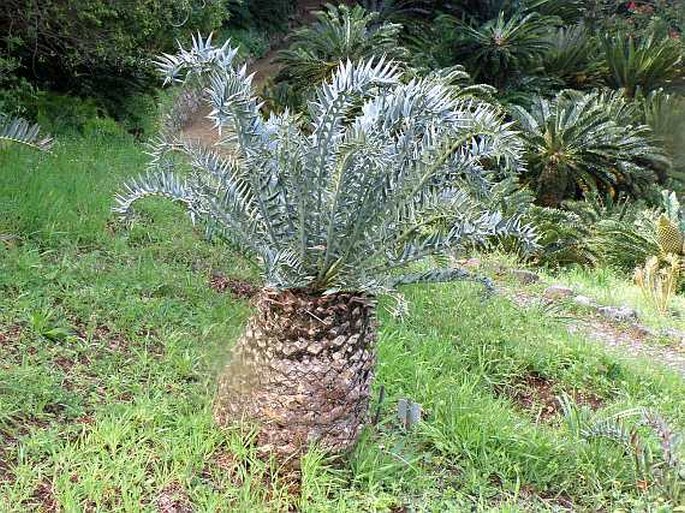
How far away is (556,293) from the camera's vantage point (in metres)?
6.11

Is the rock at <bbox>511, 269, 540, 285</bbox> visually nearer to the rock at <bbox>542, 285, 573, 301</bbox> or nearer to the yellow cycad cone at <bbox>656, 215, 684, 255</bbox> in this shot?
the rock at <bbox>542, 285, 573, 301</bbox>

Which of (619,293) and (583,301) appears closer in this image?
(583,301)

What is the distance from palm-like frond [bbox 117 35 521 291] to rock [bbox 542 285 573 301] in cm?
347

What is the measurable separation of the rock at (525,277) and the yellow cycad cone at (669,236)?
90.7 inches

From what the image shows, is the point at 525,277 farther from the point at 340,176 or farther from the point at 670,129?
the point at 670,129

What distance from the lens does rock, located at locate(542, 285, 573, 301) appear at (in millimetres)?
6055

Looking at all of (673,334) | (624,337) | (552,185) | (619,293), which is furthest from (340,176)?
(552,185)

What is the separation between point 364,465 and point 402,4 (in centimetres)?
1361

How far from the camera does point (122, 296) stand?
3.67 meters

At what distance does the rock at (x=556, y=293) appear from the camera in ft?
19.9

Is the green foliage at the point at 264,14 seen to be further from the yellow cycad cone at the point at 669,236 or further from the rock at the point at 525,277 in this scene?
the rock at the point at 525,277

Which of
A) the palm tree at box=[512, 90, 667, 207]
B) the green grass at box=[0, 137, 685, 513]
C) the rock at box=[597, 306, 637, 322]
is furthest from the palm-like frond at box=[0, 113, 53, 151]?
the palm tree at box=[512, 90, 667, 207]

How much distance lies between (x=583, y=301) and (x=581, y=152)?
15.1 feet

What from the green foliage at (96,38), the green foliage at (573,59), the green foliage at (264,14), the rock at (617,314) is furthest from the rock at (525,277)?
the green foliage at (264,14)
